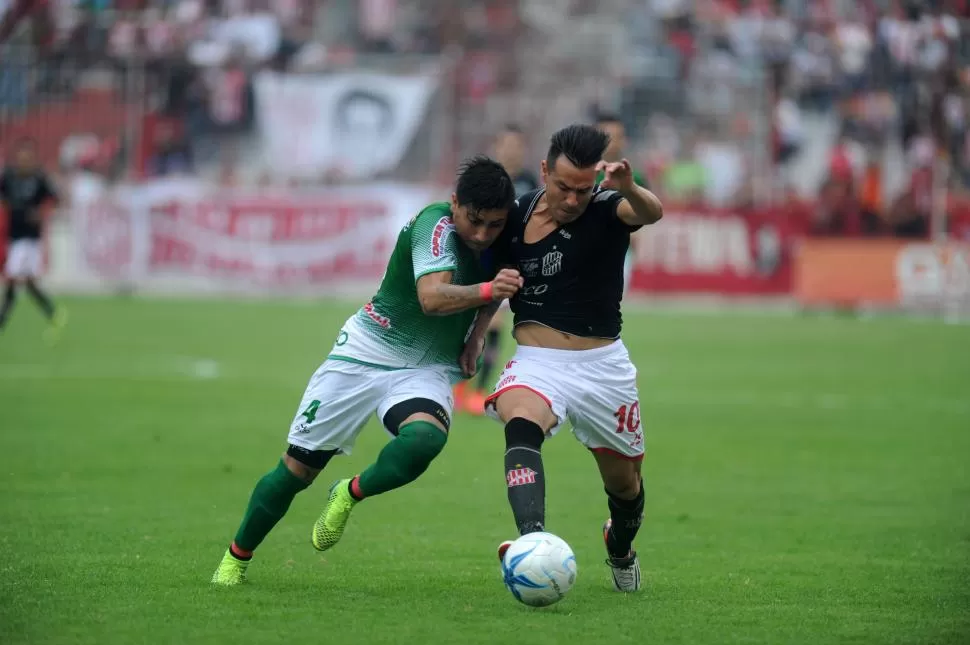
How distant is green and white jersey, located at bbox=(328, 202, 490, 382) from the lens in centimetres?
679

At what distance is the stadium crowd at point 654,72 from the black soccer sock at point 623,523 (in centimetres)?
2282

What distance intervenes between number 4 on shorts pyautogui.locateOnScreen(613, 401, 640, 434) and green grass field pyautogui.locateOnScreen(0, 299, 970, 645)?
817 millimetres

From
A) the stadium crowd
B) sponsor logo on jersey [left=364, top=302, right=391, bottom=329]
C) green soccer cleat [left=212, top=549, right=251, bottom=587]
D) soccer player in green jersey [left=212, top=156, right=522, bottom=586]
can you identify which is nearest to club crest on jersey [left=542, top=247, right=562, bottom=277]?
soccer player in green jersey [left=212, top=156, right=522, bottom=586]

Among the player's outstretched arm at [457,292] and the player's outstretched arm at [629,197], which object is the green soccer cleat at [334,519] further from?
the player's outstretched arm at [629,197]

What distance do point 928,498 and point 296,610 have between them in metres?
5.39

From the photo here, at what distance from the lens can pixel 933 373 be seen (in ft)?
59.2

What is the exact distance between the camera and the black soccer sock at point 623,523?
22.6 ft

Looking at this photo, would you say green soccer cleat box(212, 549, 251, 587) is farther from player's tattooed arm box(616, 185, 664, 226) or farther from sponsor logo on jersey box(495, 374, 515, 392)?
player's tattooed arm box(616, 185, 664, 226)

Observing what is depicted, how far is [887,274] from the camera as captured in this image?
27609 millimetres

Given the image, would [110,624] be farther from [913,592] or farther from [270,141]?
[270,141]

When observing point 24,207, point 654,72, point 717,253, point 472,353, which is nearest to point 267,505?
point 472,353

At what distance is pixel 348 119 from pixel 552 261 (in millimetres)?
24425

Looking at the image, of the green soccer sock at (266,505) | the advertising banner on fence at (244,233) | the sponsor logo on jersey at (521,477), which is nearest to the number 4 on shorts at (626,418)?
the sponsor logo on jersey at (521,477)

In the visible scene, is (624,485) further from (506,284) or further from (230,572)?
(230,572)
